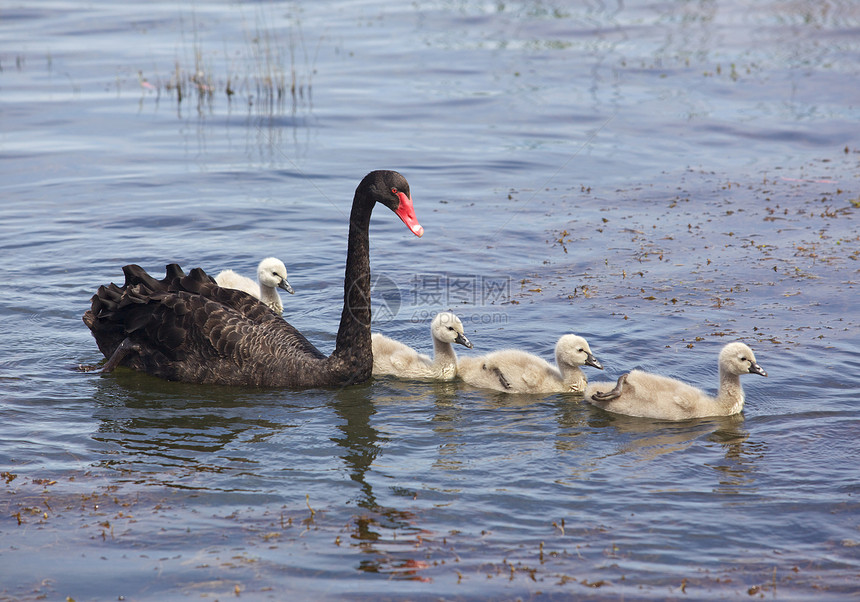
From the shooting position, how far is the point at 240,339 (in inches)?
299

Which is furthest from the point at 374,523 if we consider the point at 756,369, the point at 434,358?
the point at 756,369

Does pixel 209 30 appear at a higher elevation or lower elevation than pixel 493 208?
higher

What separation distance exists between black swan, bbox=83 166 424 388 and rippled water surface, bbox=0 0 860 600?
0.61 feet

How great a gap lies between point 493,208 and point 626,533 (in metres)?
7.64

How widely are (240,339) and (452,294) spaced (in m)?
2.98

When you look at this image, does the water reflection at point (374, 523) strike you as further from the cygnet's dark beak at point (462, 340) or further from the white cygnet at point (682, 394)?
the white cygnet at point (682, 394)

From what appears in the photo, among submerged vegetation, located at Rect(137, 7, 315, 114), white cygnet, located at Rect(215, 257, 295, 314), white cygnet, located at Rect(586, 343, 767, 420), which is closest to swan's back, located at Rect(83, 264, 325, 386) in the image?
white cygnet, located at Rect(215, 257, 295, 314)

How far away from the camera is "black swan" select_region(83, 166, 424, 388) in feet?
24.8

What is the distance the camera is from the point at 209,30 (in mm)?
22891

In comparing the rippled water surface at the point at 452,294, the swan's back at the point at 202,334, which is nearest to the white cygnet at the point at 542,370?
the rippled water surface at the point at 452,294

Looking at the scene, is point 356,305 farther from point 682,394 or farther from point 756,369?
point 756,369

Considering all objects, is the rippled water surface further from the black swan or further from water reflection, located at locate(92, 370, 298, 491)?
the black swan

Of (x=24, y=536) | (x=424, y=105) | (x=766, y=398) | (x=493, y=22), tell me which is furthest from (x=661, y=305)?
(x=493, y=22)

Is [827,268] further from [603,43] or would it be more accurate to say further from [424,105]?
[603,43]
